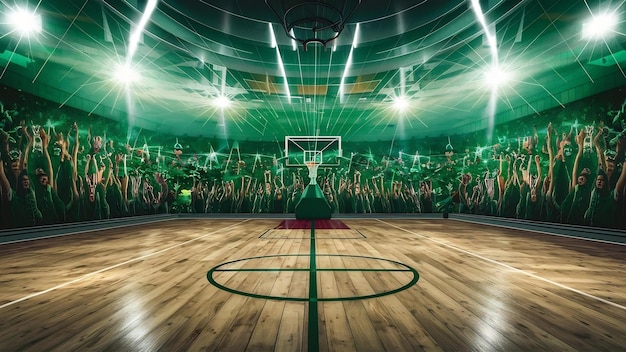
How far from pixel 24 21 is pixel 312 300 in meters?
7.57

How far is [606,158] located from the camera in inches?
248

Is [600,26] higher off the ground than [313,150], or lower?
higher

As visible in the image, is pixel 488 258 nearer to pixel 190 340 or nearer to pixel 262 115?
pixel 190 340

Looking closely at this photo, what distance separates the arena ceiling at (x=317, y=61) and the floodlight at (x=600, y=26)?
2.9 inches

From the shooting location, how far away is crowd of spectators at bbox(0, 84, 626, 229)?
639 centimetres

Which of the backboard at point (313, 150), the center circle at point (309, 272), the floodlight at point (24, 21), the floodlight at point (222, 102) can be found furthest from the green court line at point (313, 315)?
the floodlight at point (222, 102)

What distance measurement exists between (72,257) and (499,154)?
439 inches

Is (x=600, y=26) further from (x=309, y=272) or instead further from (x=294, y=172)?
(x=294, y=172)

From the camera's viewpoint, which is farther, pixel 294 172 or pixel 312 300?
pixel 294 172

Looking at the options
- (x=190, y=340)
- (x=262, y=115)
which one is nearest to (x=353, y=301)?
(x=190, y=340)

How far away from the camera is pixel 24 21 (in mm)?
5906

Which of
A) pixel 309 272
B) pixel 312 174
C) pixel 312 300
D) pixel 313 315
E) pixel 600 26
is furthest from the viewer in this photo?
pixel 312 174

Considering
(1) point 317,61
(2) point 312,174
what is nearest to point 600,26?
(1) point 317,61

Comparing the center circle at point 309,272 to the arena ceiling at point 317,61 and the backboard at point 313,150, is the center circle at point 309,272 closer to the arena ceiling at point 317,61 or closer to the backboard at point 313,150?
the arena ceiling at point 317,61
